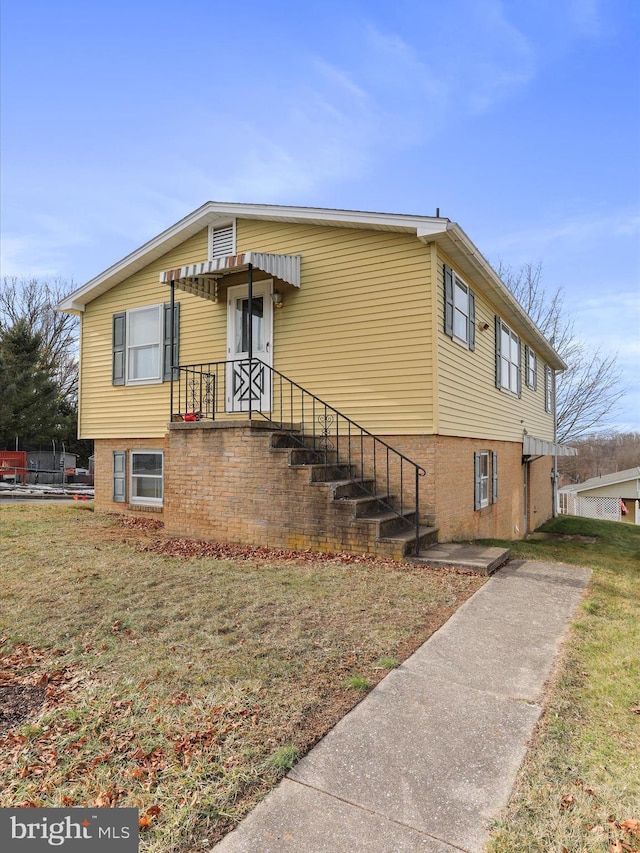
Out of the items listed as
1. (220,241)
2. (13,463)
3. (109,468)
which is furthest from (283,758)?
(13,463)

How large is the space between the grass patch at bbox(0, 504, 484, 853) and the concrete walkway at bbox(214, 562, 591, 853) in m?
0.15

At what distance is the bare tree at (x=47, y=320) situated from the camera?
3284 cm

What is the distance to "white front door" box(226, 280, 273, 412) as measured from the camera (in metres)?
9.23

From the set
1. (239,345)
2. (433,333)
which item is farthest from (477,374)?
(239,345)

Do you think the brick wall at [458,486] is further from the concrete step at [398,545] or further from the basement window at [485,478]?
the concrete step at [398,545]

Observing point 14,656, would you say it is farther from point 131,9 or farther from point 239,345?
point 131,9

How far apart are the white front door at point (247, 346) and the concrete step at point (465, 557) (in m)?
4.04

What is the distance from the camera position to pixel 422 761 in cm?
248

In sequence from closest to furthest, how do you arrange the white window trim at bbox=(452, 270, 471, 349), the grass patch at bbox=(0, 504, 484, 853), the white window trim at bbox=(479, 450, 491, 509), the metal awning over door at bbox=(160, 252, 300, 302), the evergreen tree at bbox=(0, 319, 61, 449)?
1. the grass patch at bbox=(0, 504, 484, 853)
2. the metal awning over door at bbox=(160, 252, 300, 302)
3. the white window trim at bbox=(452, 270, 471, 349)
4. the white window trim at bbox=(479, 450, 491, 509)
5. the evergreen tree at bbox=(0, 319, 61, 449)

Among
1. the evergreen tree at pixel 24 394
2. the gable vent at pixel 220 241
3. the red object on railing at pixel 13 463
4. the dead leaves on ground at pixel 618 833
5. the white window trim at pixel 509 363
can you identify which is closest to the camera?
the dead leaves on ground at pixel 618 833

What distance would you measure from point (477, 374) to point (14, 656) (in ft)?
27.6

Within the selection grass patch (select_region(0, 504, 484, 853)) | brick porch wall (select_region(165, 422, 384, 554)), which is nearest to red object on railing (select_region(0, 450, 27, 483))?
brick porch wall (select_region(165, 422, 384, 554))

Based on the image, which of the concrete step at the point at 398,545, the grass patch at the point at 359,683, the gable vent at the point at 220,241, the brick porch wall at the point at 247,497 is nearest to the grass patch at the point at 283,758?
the grass patch at the point at 359,683

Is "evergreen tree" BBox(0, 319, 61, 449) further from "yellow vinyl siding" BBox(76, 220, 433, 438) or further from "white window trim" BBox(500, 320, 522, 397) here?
"white window trim" BBox(500, 320, 522, 397)
